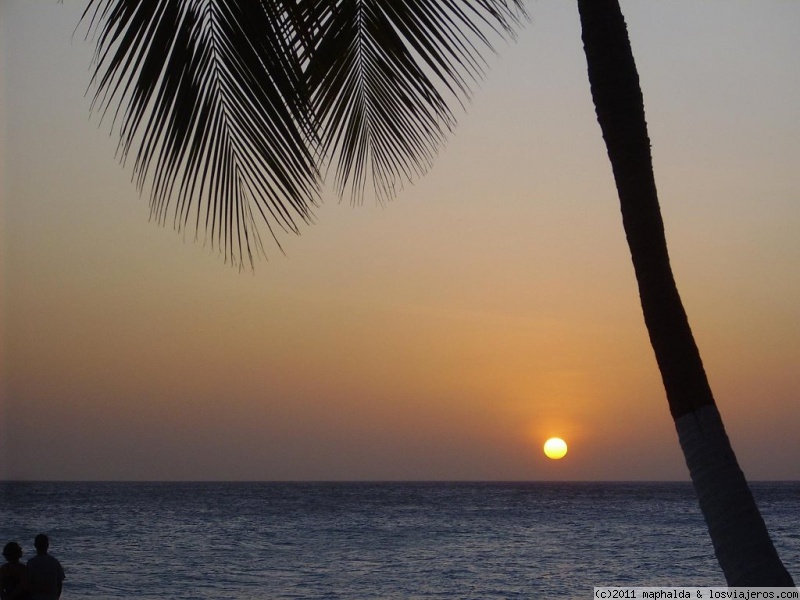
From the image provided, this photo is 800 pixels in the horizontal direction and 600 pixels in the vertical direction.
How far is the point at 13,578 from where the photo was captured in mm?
8430

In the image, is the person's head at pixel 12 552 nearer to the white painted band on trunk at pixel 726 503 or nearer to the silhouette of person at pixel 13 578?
the silhouette of person at pixel 13 578

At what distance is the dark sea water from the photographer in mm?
26766

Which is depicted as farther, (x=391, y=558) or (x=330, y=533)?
(x=330, y=533)

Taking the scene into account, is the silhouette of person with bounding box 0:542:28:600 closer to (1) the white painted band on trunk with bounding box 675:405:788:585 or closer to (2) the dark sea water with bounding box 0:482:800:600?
(1) the white painted band on trunk with bounding box 675:405:788:585

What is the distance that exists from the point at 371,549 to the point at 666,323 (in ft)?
120

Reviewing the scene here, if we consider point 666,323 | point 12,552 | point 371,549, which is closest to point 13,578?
point 12,552

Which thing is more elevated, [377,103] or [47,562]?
[377,103]

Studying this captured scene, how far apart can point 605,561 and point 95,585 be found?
58.2 ft

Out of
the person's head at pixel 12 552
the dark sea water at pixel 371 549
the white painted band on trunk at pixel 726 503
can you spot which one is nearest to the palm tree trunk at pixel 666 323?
the white painted band on trunk at pixel 726 503

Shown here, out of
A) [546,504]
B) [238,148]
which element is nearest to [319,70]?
[238,148]

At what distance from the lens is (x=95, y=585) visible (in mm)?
27156

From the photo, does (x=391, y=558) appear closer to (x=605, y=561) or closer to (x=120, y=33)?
(x=605, y=561)

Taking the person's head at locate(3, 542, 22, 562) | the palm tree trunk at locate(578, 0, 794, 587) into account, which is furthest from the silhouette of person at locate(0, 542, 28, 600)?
the palm tree trunk at locate(578, 0, 794, 587)

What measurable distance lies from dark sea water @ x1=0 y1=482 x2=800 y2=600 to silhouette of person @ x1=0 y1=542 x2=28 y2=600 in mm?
16913
